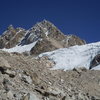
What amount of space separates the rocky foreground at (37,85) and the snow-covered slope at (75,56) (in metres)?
14.1

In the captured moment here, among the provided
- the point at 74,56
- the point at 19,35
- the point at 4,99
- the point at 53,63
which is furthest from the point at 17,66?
the point at 19,35

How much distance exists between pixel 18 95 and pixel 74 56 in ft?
93.0

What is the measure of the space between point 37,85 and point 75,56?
996 inches

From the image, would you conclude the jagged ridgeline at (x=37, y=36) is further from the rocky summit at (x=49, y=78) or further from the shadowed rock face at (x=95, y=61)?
the shadowed rock face at (x=95, y=61)

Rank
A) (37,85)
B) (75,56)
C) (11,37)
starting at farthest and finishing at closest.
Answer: (11,37)
(75,56)
(37,85)

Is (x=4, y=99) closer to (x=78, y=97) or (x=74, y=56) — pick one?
(x=78, y=97)

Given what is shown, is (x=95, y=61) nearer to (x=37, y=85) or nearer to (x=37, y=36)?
(x=37, y=85)

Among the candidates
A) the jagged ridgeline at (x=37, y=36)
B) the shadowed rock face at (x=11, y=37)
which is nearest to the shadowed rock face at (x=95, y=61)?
the jagged ridgeline at (x=37, y=36)

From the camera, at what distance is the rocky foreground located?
15.5m

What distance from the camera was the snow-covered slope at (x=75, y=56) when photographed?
Answer: 3897 centimetres

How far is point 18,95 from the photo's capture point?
15055 mm

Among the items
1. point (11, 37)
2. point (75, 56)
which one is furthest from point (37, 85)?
point (11, 37)

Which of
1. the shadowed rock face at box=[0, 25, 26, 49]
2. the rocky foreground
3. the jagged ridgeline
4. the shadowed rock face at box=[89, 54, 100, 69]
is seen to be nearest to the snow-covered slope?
the shadowed rock face at box=[89, 54, 100, 69]

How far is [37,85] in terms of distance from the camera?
18031mm
